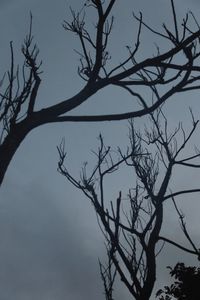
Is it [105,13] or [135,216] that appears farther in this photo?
[135,216]

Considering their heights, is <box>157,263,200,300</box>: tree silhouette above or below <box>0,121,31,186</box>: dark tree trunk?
above

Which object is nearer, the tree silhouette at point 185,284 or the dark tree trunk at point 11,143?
the dark tree trunk at point 11,143

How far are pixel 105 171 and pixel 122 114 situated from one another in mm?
2693

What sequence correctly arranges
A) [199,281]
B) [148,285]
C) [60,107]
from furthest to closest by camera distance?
[199,281], [148,285], [60,107]

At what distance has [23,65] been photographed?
158 inches

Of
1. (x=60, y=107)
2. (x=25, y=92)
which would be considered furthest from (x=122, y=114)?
(x=25, y=92)

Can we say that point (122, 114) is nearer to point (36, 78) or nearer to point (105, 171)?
point (36, 78)

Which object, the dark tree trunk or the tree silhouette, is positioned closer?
the dark tree trunk

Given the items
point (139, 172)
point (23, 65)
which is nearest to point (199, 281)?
point (139, 172)

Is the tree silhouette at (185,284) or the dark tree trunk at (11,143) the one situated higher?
the tree silhouette at (185,284)

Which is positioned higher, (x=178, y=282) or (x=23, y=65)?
(x=178, y=282)

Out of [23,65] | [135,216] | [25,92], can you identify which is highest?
[135,216]

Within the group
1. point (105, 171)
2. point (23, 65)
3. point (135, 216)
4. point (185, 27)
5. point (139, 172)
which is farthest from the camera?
point (139, 172)

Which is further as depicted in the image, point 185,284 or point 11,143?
point 185,284
